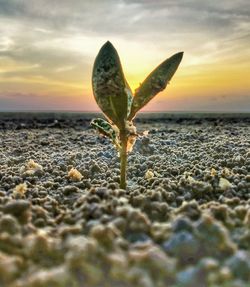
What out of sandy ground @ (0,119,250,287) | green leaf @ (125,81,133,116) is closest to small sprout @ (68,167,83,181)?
sandy ground @ (0,119,250,287)

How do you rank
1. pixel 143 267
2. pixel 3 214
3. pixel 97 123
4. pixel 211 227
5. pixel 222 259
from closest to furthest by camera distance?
pixel 143 267 < pixel 222 259 < pixel 211 227 < pixel 3 214 < pixel 97 123

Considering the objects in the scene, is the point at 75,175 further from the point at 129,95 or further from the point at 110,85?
the point at 110,85

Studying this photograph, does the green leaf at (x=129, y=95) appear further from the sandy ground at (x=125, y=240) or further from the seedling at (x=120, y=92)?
the sandy ground at (x=125, y=240)

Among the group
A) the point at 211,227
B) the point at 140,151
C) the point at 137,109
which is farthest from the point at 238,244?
the point at 140,151

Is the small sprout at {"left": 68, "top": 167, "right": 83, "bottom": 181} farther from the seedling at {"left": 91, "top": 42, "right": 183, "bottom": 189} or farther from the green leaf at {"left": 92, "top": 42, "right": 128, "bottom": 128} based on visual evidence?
the green leaf at {"left": 92, "top": 42, "right": 128, "bottom": 128}

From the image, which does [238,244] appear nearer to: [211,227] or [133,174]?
[211,227]

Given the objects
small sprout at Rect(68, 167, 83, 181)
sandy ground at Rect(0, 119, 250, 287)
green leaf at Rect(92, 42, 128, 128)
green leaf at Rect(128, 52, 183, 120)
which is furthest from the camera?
small sprout at Rect(68, 167, 83, 181)

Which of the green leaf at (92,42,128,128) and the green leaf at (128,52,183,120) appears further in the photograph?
the green leaf at (128,52,183,120)

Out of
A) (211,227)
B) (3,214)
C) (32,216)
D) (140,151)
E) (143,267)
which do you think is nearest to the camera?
(143,267)
